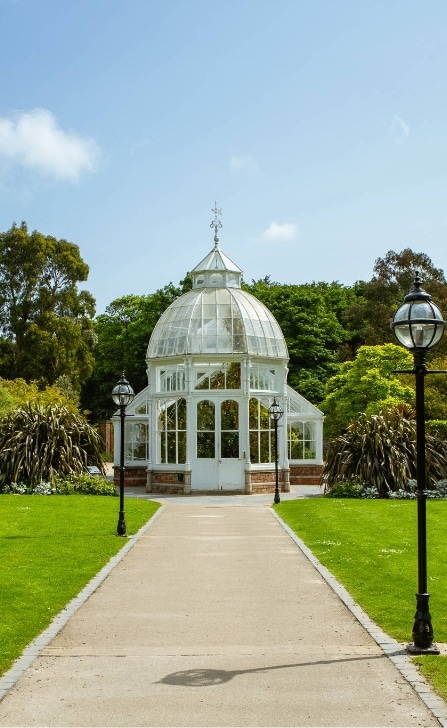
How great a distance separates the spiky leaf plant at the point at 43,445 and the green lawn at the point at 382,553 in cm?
722

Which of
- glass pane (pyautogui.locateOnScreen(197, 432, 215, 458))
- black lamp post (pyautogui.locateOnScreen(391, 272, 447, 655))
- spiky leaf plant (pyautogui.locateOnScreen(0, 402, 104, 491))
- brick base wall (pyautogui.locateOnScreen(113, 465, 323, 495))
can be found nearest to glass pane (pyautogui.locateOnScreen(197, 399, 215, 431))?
glass pane (pyautogui.locateOnScreen(197, 432, 215, 458))

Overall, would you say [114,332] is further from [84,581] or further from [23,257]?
[84,581]

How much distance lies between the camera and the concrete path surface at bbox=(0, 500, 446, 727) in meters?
5.74

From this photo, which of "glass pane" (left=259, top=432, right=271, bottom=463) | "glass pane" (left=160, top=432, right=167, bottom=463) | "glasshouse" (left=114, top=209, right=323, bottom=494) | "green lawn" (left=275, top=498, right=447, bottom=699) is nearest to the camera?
"green lawn" (left=275, top=498, right=447, bottom=699)

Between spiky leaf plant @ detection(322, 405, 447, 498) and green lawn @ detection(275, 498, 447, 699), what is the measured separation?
1.93 meters

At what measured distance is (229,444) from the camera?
95.1 feet

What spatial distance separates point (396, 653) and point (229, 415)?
21960 mm

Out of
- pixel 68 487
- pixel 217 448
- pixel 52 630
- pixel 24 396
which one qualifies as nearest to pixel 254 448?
pixel 217 448

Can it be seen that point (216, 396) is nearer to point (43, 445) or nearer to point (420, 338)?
point (43, 445)

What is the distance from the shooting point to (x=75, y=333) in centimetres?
4784

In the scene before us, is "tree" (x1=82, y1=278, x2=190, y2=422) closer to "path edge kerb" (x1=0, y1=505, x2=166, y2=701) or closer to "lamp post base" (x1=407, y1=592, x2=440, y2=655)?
"path edge kerb" (x1=0, y1=505, x2=166, y2=701)

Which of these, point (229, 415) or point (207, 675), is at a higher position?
point (229, 415)

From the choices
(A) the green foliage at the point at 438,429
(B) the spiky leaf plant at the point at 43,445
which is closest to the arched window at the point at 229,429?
(B) the spiky leaf plant at the point at 43,445

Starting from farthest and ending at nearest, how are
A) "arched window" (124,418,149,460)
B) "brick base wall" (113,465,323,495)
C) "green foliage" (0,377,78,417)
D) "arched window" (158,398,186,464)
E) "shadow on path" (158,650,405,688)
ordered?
"arched window" (124,418,149,460), "green foliage" (0,377,78,417), "arched window" (158,398,186,464), "brick base wall" (113,465,323,495), "shadow on path" (158,650,405,688)
